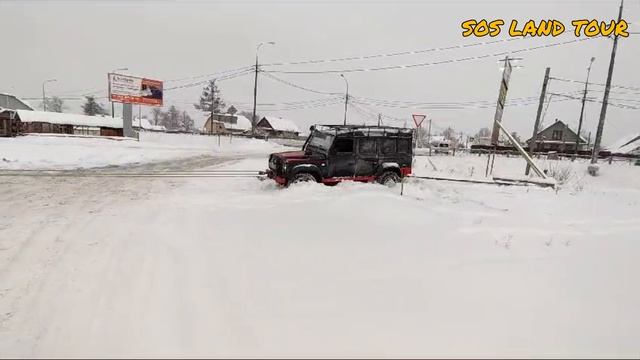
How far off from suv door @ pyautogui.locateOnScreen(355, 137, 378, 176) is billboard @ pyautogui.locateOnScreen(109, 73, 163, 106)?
3316 cm

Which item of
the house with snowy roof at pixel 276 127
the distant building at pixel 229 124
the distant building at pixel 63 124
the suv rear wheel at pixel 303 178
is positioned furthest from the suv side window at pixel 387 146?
the distant building at pixel 229 124

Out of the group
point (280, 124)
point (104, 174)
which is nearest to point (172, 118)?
point (280, 124)

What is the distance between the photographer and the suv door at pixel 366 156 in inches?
440

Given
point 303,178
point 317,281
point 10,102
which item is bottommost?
point 317,281

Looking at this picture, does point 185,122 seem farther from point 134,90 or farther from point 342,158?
point 342,158

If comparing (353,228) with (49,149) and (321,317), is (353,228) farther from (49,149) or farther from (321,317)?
(49,149)

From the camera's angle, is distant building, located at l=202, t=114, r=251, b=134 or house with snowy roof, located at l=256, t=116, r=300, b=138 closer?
house with snowy roof, located at l=256, t=116, r=300, b=138

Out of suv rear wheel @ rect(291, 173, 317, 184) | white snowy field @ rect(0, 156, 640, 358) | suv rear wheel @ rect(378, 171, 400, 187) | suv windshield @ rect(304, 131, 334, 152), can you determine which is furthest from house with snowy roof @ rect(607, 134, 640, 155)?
suv rear wheel @ rect(291, 173, 317, 184)

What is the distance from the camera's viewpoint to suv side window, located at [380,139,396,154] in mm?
11555

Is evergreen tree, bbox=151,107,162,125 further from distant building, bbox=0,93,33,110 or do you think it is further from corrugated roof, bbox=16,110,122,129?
corrugated roof, bbox=16,110,122,129

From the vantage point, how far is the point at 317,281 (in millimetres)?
4328

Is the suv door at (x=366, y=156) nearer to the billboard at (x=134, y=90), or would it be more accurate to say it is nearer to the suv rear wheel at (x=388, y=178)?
the suv rear wheel at (x=388, y=178)

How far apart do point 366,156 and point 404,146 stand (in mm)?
A: 1532

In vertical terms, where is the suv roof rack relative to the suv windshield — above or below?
above
